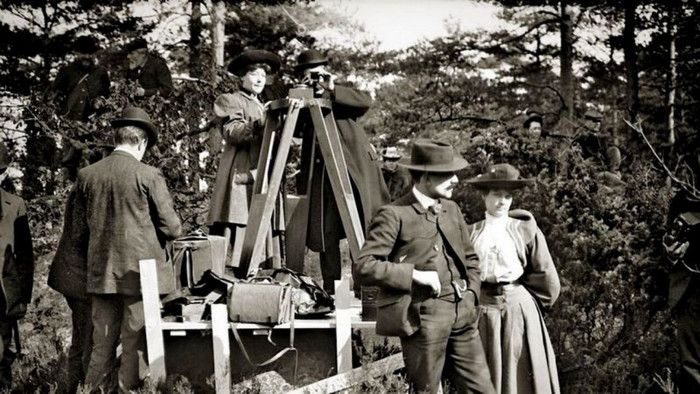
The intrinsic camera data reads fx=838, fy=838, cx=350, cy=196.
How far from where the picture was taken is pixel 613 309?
300 inches

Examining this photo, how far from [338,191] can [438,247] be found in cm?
198

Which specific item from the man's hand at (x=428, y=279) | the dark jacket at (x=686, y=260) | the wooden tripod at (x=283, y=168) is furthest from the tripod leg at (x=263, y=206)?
the dark jacket at (x=686, y=260)

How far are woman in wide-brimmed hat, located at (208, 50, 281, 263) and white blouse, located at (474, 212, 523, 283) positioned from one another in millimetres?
2440

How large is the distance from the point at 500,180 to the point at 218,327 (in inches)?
87.1

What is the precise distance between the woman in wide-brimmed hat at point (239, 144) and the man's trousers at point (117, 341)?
1.43 metres

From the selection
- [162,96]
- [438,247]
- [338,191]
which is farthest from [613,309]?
[162,96]

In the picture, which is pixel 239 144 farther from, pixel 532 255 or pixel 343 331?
pixel 532 255

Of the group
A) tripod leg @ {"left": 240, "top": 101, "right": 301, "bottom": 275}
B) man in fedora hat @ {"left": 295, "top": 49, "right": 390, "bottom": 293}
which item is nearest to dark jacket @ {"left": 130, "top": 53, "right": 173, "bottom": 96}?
man in fedora hat @ {"left": 295, "top": 49, "right": 390, "bottom": 293}

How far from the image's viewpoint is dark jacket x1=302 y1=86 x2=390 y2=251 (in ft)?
23.2

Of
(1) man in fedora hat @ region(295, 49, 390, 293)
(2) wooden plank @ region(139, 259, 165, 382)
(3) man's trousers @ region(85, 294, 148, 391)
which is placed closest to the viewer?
(2) wooden plank @ region(139, 259, 165, 382)

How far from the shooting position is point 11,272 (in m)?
6.57

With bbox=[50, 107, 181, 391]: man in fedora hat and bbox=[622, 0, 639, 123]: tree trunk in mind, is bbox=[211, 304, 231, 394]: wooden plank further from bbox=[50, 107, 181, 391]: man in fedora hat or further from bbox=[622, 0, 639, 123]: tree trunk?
bbox=[622, 0, 639, 123]: tree trunk

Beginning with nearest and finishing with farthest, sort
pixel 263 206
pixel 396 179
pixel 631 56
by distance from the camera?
pixel 263 206, pixel 396 179, pixel 631 56

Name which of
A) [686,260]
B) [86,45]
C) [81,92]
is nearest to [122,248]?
[686,260]
